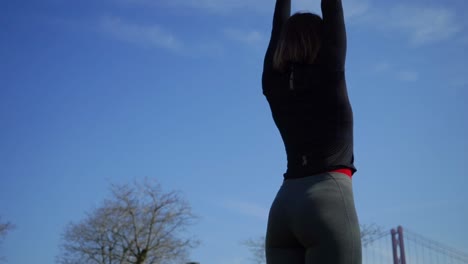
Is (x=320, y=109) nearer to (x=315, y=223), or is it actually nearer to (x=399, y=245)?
(x=315, y=223)

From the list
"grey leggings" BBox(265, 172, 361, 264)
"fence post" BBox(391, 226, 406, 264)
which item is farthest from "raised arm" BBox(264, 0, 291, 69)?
"fence post" BBox(391, 226, 406, 264)

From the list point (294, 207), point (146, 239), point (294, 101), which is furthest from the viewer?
point (146, 239)

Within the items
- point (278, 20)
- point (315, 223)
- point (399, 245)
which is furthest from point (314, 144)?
point (399, 245)

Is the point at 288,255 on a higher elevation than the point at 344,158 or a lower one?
lower

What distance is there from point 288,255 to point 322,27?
29.6 inches

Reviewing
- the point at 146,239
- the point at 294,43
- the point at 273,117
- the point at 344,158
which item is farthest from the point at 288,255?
the point at 146,239

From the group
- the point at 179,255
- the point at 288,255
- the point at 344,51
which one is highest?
the point at 179,255

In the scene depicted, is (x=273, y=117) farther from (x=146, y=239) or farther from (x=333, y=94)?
(x=146, y=239)

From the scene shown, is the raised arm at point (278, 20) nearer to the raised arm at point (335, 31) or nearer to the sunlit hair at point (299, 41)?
the sunlit hair at point (299, 41)

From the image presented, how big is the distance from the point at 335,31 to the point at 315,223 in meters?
0.64

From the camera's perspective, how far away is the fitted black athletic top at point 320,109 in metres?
1.46

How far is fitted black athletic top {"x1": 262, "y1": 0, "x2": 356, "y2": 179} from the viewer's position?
146 cm

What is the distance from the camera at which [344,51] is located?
62.2 inches

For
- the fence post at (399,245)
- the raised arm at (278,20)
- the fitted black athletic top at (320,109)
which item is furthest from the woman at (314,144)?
the fence post at (399,245)
